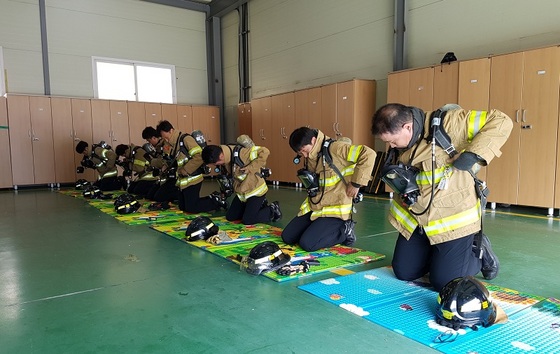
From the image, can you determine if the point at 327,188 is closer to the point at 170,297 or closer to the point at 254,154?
the point at 254,154

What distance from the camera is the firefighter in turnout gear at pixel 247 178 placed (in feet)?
18.5

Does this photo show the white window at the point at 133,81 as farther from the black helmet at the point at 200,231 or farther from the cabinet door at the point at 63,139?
the black helmet at the point at 200,231

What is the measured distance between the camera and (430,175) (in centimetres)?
292

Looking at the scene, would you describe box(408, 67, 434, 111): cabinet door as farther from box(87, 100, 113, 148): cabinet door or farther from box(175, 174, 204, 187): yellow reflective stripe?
box(87, 100, 113, 148): cabinet door

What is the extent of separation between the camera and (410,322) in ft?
8.18

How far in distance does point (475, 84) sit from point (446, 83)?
0.56m

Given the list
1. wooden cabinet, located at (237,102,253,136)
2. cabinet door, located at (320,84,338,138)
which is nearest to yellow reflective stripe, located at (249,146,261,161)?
cabinet door, located at (320,84,338,138)

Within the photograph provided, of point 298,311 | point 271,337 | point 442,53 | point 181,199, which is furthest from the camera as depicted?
point 442,53

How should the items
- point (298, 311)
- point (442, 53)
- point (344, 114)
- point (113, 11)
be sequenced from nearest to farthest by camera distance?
point (298, 311) → point (442, 53) → point (344, 114) → point (113, 11)

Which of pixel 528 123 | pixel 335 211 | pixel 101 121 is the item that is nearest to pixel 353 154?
pixel 335 211

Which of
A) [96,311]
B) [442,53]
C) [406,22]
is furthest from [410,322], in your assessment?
[406,22]

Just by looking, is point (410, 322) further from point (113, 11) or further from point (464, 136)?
point (113, 11)

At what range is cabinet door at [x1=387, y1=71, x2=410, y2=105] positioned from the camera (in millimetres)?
8070

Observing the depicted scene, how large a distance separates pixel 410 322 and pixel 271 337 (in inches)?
33.2
